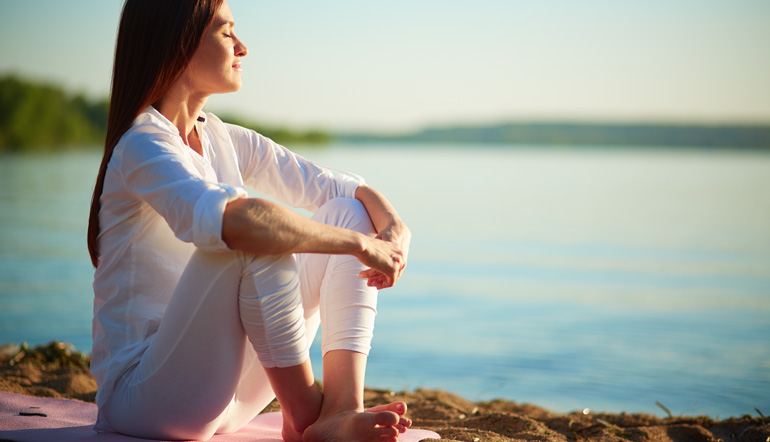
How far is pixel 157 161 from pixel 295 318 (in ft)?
1.49

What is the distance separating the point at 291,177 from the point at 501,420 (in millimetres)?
1063

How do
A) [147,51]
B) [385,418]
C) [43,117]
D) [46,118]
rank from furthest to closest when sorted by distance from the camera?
[46,118] < [43,117] < [147,51] < [385,418]

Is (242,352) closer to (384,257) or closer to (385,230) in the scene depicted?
(384,257)

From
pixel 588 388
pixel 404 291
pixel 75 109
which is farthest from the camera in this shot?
pixel 75 109

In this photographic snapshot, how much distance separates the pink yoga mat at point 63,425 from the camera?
66.8 inches

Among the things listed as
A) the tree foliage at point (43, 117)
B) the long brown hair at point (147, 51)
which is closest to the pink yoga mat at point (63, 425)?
the long brown hair at point (147, 51)

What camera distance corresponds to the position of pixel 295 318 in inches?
61.7

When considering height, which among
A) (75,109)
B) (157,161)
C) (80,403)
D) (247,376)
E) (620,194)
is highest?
(75,109)

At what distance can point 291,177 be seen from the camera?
2.16m

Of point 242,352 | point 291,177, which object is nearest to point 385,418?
point 242,352

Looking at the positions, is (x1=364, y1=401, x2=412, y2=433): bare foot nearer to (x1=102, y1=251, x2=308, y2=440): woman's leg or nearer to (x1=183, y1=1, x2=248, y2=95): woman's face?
(x1=102, y1=251, x2=308, y2=440): woman's leg

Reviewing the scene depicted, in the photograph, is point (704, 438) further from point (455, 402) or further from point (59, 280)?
point (59, 280)

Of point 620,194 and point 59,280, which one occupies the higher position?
point 620,194

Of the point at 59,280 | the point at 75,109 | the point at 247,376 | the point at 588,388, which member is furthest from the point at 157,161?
the point at 75,109
